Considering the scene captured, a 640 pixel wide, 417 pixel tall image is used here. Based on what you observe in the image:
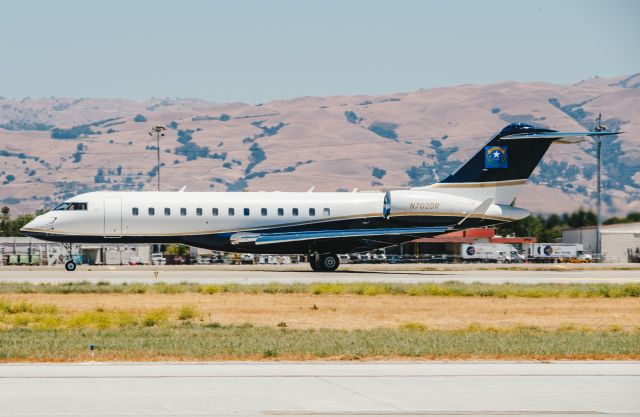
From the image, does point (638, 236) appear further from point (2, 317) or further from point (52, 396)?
point (52, 396)

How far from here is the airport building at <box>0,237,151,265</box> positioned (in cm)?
9812

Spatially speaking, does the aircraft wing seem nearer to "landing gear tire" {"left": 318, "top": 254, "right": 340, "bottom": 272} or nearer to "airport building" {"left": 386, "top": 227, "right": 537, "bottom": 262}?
"landing gear tire" {"left": 318, "top": 254, "right": 340, "bottom": 272}

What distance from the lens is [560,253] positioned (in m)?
107

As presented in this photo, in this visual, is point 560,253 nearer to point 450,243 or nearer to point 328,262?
point 450,243

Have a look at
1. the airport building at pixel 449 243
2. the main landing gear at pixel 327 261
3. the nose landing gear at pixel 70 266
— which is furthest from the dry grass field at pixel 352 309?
the airport building at pixel 449 243

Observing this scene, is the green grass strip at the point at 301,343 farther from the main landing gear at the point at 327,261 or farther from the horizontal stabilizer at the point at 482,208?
the main landing gear at the point at 327,261

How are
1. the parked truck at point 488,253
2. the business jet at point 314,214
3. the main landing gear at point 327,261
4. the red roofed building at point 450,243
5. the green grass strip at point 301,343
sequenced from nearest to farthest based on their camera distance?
the green grass strip at point 301,343, the business jet at point 314,214, the main landing gear at point 327,261, the parked truck at point 488,253, the red roofed building at point 450,243

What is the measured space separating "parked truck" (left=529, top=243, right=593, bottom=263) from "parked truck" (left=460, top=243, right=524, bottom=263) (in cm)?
192

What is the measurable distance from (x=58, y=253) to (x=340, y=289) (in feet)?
203

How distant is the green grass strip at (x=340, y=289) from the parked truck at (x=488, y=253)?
61.2 m

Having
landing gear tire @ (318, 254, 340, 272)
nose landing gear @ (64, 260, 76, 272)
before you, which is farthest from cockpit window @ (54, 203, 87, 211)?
landing gear tire @ (318, 254, 340, 272)

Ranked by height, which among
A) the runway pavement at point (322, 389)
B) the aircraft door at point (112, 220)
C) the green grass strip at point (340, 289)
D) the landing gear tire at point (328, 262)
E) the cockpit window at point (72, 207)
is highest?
the cockpit window at point (72, 207)

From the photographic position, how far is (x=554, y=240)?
424 feet

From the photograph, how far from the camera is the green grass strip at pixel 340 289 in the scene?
44.1m
